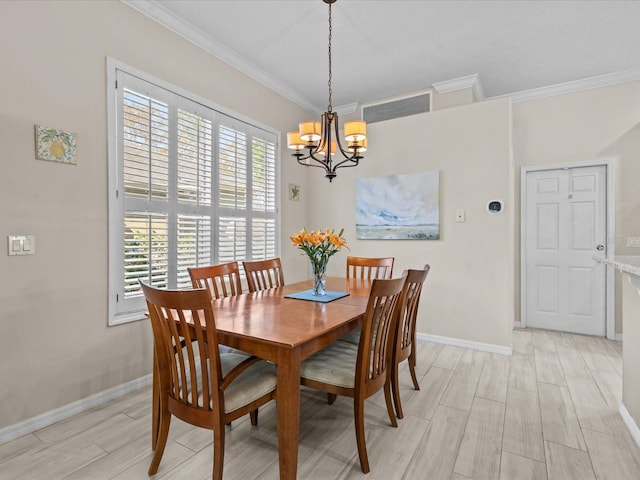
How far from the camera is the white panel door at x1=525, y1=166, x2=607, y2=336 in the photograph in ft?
12.7

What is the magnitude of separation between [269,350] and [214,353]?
0.23 meters

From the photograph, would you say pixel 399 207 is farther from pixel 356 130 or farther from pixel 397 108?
pixel 356 130

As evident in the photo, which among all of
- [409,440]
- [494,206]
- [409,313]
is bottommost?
[409,440]

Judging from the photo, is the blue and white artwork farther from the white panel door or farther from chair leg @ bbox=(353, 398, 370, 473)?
chair leg @ bbox=(353, 398, 370, 473)

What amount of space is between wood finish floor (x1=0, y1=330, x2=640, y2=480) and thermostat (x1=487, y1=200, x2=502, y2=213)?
61.9 inches

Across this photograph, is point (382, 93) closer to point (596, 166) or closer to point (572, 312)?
point (596, 166)

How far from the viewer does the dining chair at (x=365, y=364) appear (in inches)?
66.5

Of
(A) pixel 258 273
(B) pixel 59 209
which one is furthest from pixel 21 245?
(A) pixel 258 273

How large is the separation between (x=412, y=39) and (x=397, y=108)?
47.6 inches

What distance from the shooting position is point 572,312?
4016 mm

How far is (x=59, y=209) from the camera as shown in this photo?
2.14 meters

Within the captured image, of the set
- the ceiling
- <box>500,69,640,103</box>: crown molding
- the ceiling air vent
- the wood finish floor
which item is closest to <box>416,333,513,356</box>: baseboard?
the wood finish floor

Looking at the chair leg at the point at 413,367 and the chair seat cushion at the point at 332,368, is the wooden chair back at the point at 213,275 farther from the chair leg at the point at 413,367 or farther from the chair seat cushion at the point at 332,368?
the chair leg at the point at 413,367

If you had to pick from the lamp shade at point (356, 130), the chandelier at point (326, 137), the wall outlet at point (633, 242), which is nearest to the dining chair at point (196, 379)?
the chandelier at point (326, 137)
